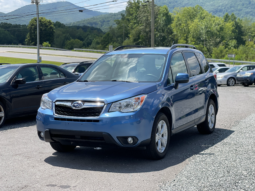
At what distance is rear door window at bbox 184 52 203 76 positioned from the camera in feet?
24.0

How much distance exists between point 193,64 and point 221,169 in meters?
2.91

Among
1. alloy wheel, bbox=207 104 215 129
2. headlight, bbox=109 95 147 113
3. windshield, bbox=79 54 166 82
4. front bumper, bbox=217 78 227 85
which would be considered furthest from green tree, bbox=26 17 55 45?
headlight, bbox=109 95 147 113

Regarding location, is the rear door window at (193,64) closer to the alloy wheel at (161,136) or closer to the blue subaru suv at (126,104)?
the blue subaru suv at (126,104)

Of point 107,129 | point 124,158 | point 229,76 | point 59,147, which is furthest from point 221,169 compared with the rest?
point 229,76

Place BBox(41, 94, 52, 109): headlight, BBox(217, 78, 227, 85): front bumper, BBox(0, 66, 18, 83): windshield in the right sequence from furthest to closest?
BBox(217, 78, 227, 85): front bumper < BBox(0, 66, 18, 83): windshield < BBox(41, 94, 52, 109): headlight

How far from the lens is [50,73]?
1075cm

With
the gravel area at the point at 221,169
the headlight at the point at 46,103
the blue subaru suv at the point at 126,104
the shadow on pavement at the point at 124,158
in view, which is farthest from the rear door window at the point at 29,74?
the gravel area at the point at 221,169

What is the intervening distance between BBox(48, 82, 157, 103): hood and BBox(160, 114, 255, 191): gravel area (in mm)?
1331

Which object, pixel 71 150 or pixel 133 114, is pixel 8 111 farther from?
pixel 133 114

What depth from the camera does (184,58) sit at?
717 centimetres

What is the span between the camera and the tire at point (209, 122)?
7898 millimetres

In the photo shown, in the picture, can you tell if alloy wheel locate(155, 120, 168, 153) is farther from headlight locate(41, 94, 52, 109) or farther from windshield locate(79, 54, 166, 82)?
headlight locate(41, 94, 52, 109)

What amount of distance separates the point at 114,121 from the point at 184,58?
8.80ft

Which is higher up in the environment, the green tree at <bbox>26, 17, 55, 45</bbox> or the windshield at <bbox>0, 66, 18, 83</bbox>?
the green tree at <bbox>26, 17, 55, 45</bbox>
